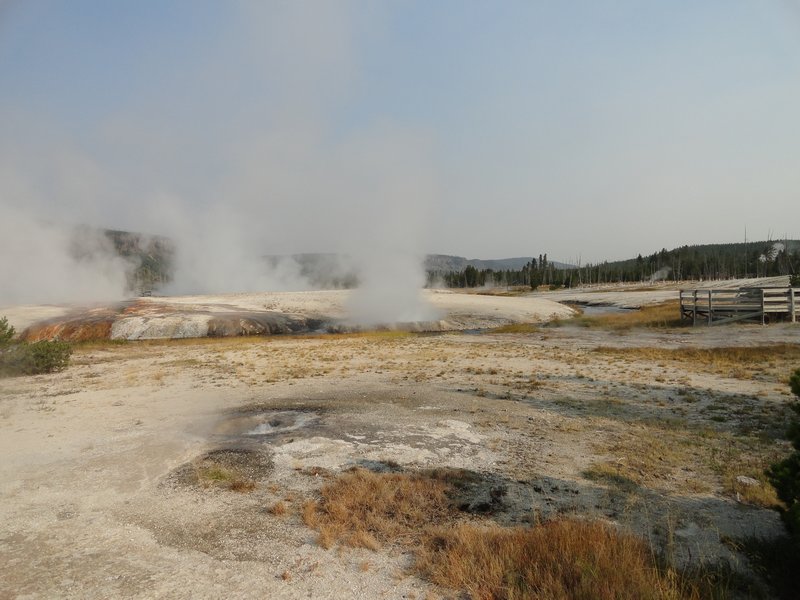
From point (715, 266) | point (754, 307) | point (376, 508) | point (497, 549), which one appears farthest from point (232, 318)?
point (715, 266)

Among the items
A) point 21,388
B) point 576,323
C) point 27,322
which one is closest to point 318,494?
point 21,388

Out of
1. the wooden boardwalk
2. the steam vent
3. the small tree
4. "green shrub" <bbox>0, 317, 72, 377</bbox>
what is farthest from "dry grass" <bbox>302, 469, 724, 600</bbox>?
the steam vent

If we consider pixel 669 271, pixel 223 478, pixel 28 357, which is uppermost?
pixel 669 271

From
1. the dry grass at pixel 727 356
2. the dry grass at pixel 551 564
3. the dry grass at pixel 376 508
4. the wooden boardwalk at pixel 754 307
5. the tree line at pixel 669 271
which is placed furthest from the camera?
the tree line at pixel 669 271

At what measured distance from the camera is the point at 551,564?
5.26m

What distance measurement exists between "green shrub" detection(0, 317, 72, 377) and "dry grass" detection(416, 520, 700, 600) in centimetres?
2480

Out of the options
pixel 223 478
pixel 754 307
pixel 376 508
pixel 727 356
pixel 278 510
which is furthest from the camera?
pixel 754 307

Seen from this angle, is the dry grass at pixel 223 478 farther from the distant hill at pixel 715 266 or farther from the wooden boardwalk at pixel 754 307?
the distant hill at pixel 715 266

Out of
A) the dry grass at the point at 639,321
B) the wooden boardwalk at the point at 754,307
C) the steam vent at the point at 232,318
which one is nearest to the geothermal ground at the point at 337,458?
the wooden boardwalk at the point at 754,307

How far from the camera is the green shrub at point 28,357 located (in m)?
21.7

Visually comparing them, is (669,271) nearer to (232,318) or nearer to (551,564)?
(232,318)

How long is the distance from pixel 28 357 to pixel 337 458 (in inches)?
840

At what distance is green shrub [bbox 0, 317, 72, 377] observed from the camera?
21.7m

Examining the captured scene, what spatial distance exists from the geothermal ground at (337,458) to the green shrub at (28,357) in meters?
1.15
